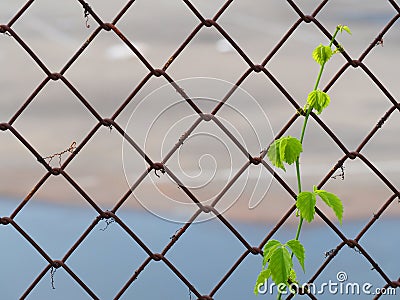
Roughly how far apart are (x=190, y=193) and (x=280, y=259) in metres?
0.20

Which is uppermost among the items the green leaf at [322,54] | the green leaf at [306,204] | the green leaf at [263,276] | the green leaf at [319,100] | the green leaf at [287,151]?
the green leaf at [322,54]

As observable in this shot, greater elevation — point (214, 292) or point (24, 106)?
point (24, 106)

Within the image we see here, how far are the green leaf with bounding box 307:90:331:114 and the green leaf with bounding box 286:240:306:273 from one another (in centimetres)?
25

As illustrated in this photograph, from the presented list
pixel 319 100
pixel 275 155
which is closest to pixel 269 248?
pixel 275 155

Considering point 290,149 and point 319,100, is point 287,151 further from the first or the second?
point 319,100

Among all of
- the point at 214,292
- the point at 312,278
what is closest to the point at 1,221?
the point at 214,292

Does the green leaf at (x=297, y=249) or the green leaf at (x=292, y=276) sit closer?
the green leaf at (x=297, y=249)

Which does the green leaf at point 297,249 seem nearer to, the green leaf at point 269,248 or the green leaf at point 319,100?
the green leaf at point 269,248

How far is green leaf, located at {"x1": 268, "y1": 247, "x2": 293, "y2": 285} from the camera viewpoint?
4.68 feet

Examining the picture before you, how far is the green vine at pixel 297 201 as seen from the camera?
143cm

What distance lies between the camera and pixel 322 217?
5.19 feet

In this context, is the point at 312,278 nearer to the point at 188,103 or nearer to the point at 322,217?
the point at 322,217

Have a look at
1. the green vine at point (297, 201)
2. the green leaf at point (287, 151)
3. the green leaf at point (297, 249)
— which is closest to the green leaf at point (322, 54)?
the green vine at point (297, 201)

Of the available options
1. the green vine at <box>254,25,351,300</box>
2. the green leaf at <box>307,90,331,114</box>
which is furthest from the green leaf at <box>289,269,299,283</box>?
the green leaf at <box>307,90,331,114</box>
